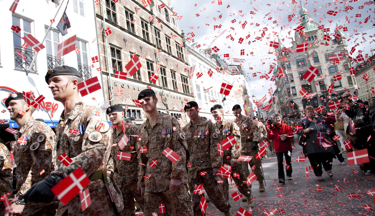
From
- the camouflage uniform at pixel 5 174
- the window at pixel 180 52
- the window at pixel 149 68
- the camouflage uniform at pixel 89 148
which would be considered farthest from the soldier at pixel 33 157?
the window at pixel 180 52

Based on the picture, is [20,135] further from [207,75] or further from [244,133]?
[207,75]

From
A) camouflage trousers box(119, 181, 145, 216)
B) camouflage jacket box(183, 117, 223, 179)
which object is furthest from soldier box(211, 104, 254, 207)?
camouflage trousers box(119, 181, 145, 216)

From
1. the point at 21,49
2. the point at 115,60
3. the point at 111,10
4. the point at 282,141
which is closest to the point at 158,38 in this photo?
the point at 111,10

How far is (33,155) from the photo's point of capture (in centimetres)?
284

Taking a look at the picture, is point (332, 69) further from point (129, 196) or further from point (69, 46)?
point (129, 196)

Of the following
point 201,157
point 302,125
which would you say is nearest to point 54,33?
point 201,157

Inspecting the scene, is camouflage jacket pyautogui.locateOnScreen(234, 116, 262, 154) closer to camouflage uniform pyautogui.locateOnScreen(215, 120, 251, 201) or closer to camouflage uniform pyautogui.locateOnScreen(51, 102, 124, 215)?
camouflage uniform pyautogui.locateOnScreen(215, 120, 251, 201)

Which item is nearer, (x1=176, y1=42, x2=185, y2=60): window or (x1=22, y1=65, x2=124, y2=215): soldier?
(x1=22, y1=65, x2=124, y2=215): soldier

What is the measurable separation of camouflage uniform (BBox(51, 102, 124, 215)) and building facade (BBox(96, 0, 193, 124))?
36.5 feet

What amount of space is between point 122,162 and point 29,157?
1.66 m

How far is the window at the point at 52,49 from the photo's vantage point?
10.4 meters

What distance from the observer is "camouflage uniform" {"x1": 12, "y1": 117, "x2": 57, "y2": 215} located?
275 centimetres

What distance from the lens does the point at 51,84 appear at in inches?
86.4

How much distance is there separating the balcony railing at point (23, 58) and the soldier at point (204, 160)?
330 inches
